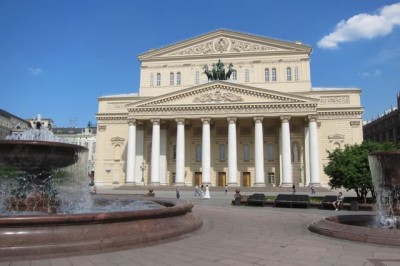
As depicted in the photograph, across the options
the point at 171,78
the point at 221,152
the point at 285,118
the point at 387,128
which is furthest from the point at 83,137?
the point at 387,128

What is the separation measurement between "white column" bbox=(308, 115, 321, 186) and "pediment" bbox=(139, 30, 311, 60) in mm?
13438

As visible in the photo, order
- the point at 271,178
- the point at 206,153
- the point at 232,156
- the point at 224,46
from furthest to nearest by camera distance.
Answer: the point at 224,46 < the point at 271,178 < the point at 206,153 < the point at 232,156

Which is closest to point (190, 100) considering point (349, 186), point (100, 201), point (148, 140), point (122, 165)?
point (148, 140)

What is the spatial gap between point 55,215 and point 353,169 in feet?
84.7

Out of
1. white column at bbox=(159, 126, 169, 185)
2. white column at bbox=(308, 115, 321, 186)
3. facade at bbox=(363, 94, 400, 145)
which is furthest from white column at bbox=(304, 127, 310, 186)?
facade at bbox=(363, 94, 400, 145)

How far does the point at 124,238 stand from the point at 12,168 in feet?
16.0

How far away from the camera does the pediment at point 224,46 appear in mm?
56375

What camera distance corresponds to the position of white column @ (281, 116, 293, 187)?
46.8 meters

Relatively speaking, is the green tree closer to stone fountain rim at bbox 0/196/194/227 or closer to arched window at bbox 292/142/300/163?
arched window at bbox 292/142/300/163

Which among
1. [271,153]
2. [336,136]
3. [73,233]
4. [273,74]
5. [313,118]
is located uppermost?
[273,74]

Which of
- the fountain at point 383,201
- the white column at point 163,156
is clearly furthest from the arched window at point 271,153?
the fountain at point 383,201

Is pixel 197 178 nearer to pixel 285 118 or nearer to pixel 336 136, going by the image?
pixel 285 118

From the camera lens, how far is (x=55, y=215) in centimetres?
711

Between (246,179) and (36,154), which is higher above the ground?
(36,154)
